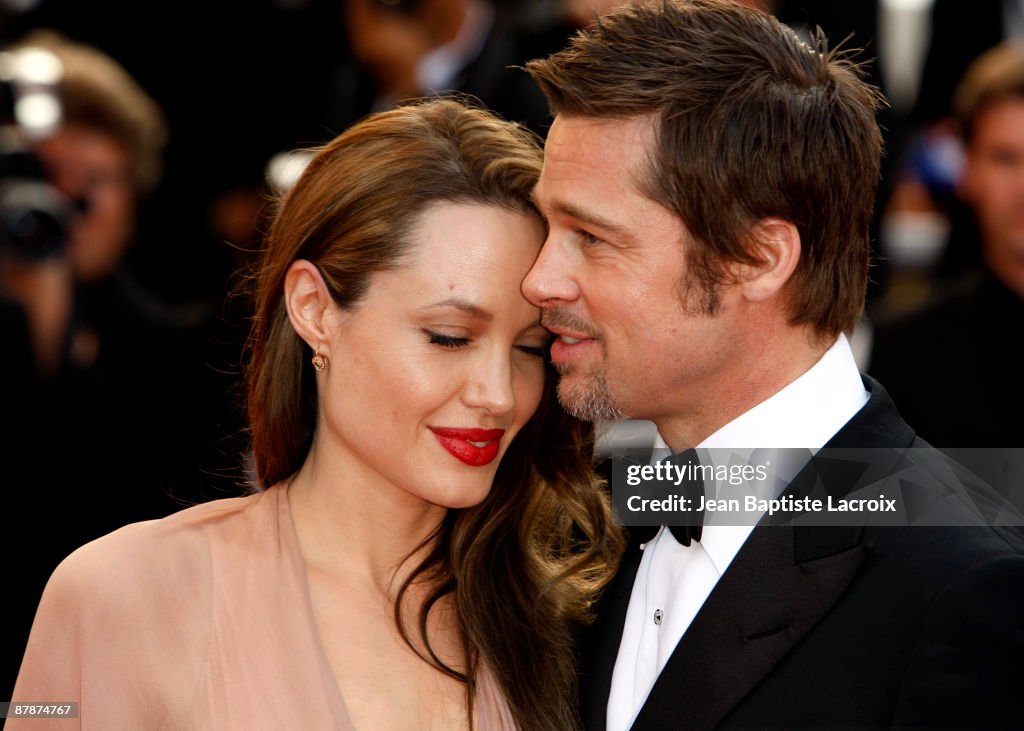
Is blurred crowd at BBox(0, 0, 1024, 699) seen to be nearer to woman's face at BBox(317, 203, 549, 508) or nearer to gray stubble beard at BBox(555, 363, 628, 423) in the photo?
woman's face at BBox(317, 203, 549, 508)

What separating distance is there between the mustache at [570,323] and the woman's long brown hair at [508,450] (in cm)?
25

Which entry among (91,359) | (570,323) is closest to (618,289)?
(570,323)

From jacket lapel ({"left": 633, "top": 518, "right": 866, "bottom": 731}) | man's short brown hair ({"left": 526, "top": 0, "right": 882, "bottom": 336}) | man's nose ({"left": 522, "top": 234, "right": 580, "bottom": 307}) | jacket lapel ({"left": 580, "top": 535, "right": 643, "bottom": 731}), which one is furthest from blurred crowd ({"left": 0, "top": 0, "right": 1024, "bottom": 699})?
jacket lapel ({"left": 633, "top": 518, "right": 866, "bottom": 731})

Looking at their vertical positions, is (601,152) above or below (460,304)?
above

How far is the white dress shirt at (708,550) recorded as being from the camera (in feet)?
8.07

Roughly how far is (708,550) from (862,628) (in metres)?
0.33

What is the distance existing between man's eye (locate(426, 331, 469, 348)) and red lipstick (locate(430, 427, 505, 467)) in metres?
0.17

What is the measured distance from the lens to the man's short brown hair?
2578mm

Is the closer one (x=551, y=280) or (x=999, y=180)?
(x=551, y=280)

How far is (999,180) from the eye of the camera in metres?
4.51

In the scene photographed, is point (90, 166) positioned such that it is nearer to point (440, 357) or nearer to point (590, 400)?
point (440, 357)

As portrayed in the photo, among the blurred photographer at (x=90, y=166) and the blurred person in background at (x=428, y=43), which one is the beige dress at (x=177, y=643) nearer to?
the blurred photographer at (x=90, y=166)

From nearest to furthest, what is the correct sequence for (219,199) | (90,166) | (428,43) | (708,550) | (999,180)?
(708,550) → (999,180) → (90,166) → (428,43) → (219,199)

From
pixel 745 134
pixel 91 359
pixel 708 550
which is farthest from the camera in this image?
pixel 91 359
